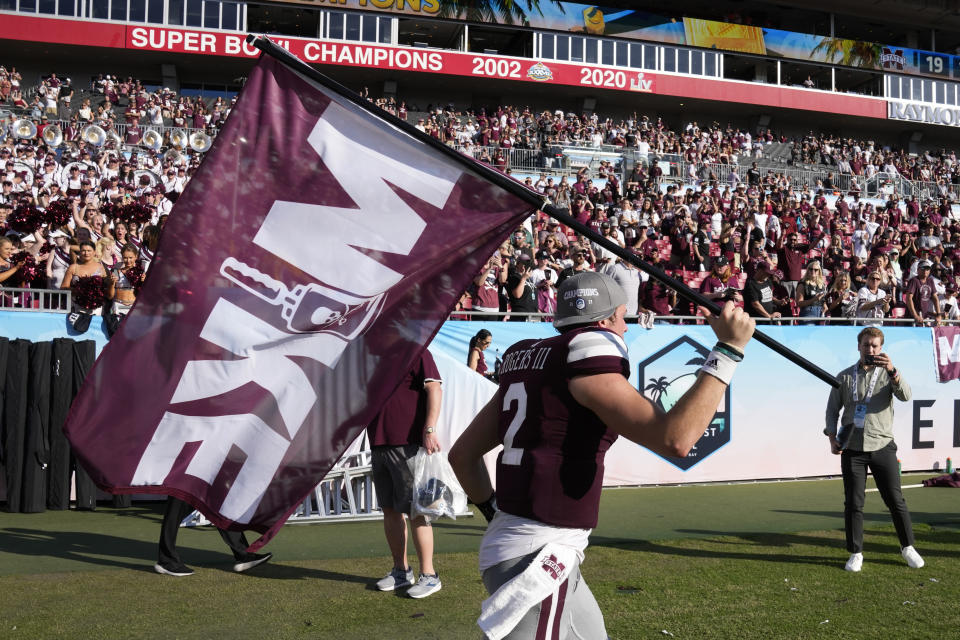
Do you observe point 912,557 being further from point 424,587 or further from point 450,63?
point 450,63

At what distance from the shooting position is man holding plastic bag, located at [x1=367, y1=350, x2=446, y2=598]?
20.4 ft

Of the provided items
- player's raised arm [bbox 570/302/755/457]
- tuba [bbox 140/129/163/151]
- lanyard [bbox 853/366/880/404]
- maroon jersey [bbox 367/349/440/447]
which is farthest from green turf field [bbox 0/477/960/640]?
tuba [bbox 140/129/163/151]

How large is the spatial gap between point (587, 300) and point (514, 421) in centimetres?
52

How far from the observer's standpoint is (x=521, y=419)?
3154 mm

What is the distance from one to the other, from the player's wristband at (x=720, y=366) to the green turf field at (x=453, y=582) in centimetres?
297

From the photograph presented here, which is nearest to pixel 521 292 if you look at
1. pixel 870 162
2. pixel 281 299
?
pixel 281 299

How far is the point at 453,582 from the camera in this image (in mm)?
6492

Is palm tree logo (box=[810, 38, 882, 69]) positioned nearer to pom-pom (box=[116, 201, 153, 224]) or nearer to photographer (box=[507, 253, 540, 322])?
photographer (box=[507, 253, 540, 322])

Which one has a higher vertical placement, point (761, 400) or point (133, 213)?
point (133, 213)

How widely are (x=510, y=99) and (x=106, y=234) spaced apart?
34448 millimetres

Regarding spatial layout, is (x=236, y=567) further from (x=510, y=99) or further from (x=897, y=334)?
(x=510, y=99)

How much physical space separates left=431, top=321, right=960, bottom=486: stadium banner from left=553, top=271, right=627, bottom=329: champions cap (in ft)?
23.8

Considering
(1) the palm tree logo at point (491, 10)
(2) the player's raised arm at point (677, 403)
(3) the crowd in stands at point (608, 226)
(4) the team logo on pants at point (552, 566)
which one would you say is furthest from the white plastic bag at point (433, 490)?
(1) the palm tree logo at point (491, 10)

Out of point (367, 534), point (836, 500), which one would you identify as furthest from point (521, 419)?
point (836, 500)
